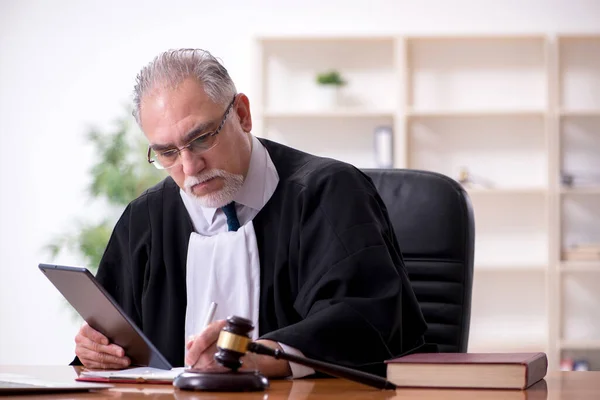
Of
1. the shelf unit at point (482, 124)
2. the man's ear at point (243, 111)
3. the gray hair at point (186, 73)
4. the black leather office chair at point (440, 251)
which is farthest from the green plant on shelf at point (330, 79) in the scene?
the gray hair at point (186, 73)

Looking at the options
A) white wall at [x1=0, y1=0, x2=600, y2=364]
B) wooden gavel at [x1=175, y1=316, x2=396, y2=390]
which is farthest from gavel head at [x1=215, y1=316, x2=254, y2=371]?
white wall at [x1=0, y1=0, x2=600, y2=364]

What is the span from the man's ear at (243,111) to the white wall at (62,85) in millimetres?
3616

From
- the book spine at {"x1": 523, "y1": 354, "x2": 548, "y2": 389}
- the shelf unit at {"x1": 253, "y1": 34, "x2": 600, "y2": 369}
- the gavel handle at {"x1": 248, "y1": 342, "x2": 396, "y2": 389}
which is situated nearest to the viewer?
the gavel handle at {"x1": 248, "y1": 342, "x2": 396, "y2": 389}

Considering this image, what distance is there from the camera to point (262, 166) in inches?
78.5

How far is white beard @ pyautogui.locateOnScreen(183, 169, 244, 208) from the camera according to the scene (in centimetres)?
191

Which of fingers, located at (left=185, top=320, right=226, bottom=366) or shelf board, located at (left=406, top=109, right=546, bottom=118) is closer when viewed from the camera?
fingers, located at (left=185, top=320, right=226, bottom=366)

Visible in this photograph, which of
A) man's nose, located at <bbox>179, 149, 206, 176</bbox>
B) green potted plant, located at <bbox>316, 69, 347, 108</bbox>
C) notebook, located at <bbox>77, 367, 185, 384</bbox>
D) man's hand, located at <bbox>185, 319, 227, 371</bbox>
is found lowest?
notebook, located at <bbox>77, 367, 185, 384</bbox>

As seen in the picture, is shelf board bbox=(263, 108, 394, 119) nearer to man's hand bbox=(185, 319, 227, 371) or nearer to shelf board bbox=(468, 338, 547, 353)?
shelf board bbox=(468, 338, 547, 353)

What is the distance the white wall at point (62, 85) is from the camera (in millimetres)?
5648

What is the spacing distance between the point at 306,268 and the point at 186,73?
0.44 meters

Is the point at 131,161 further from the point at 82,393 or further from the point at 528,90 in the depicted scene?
the point at 82,393

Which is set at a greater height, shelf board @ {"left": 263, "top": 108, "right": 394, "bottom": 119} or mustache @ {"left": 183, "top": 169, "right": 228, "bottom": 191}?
shelf board @ {"left": 263, "top": 108, "right": 394, "bottom": 119}

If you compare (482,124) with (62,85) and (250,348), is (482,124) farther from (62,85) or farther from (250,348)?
(250,348)

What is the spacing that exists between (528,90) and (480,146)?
43 centimetres
